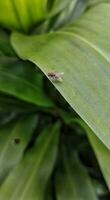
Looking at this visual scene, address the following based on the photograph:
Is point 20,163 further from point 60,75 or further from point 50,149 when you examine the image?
point 60,75

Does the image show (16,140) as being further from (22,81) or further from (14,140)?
(22,81)

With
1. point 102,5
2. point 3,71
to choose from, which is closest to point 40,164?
point 3,71

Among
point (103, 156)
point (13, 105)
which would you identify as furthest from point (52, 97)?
point (103, 156)

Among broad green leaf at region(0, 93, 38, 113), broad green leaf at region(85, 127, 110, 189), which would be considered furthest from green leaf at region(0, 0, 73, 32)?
broad green leaf at region(85, 127, 110, 189)

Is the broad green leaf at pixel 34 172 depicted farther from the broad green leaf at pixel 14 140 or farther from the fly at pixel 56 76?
the fly at pixel 56 76

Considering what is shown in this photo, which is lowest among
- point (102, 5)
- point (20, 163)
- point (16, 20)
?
point (20, 163)
